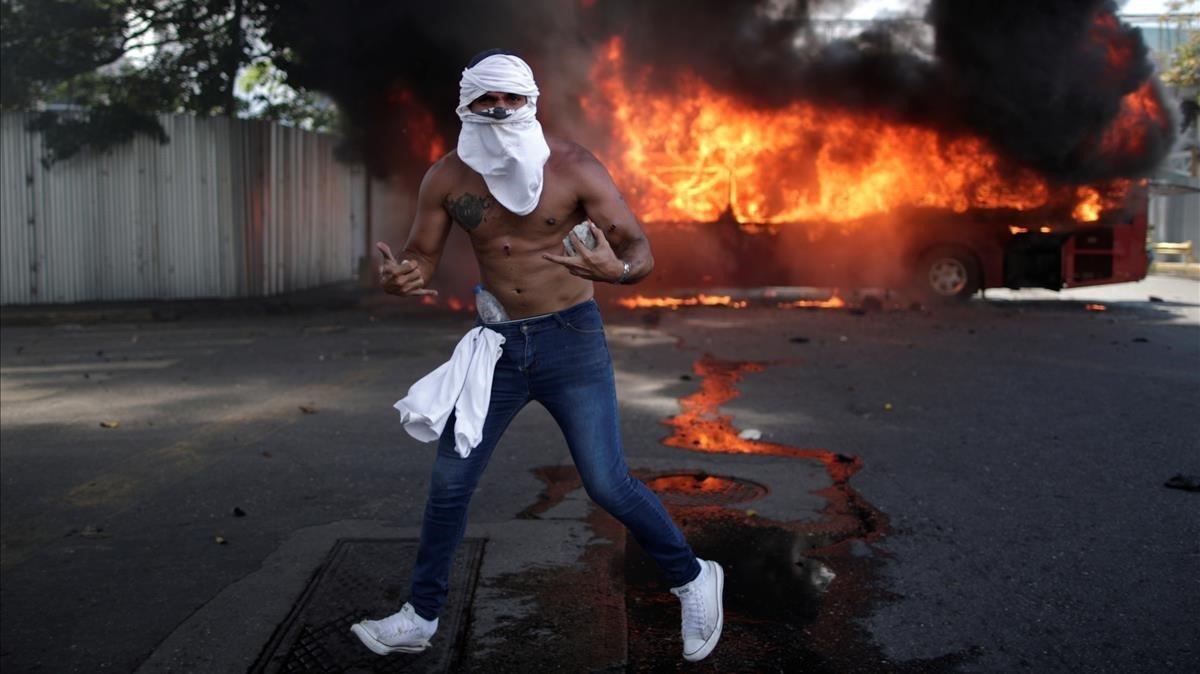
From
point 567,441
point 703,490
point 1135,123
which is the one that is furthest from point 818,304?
point 567,441

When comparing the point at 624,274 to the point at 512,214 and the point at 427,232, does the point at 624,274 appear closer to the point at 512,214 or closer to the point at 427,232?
the point at 512,214

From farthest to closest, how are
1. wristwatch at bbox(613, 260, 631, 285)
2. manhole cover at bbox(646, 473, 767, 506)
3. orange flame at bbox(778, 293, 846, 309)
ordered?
orange flame at bbox(778, 293, 846, 309), manhole cover at bbox(646, 473, 767, 506), wristwatch at bbox(613, 260, 631, 285)

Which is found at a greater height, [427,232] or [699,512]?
[427,232]

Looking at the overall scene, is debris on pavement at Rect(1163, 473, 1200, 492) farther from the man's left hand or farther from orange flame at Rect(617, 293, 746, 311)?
orange flame at Rect(617, 293, 746, 311)

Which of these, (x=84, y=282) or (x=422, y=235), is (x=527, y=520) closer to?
(x=422, y=235)

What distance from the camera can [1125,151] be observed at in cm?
1684

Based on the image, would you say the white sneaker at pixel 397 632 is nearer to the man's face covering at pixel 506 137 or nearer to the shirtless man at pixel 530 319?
the shirtless man at pixel 530 319

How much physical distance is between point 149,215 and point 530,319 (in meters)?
15.2

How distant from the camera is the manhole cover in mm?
5332

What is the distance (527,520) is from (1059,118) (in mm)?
14319

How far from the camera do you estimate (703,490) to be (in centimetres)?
554

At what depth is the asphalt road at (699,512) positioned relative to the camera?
368 cm

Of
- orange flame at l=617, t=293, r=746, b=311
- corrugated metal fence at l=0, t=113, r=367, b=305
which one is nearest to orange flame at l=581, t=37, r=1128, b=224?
orange flame at l=617, t=293, r=746, b=311

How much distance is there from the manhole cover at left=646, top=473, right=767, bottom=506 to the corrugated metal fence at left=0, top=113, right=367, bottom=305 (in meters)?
13.6
